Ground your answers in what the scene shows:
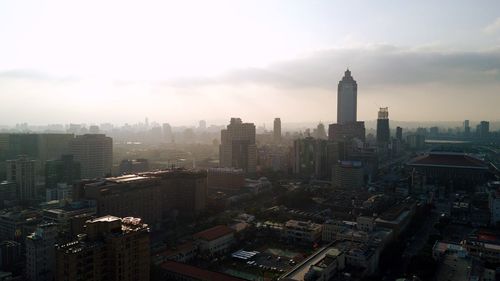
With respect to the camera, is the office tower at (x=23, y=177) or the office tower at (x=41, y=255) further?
the office tower at (x=23, y=177)

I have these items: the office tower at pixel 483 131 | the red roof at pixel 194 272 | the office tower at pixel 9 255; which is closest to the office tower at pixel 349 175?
the red roof at pixel 194 272

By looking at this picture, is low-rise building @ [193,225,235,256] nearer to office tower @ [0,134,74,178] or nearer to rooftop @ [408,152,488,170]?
rooftop @ [408,152,488,170]

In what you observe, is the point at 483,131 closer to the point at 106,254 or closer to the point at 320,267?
the point at 320,267

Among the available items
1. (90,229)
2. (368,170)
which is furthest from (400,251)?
(368,170)

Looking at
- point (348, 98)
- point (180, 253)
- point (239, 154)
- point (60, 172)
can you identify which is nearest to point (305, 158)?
point (239, 154)

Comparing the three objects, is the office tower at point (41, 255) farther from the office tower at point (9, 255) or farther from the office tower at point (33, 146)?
the office tower at point (33, 146)

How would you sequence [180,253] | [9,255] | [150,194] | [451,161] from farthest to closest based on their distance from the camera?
1. [451,161]
2. [150,194]
3. [180,253]
4. [9,255]

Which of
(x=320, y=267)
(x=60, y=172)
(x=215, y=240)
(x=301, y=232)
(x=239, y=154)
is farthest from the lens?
(x=239, y=154)
